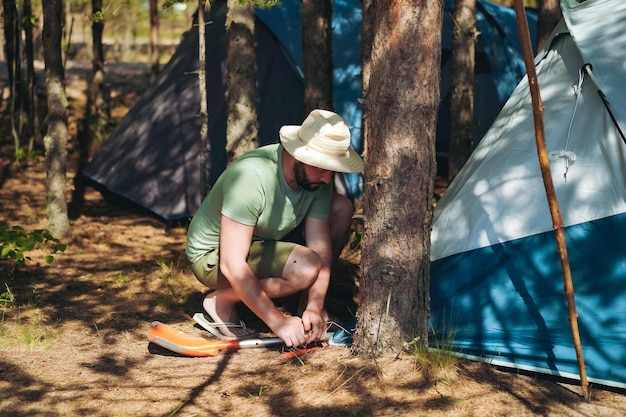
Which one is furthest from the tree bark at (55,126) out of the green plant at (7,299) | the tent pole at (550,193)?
the tent pole at (550,193)

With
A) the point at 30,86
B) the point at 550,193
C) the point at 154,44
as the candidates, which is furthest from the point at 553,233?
the point at 154,44

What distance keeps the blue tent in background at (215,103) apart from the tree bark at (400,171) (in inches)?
139

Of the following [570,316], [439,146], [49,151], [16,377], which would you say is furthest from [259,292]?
[439,146]

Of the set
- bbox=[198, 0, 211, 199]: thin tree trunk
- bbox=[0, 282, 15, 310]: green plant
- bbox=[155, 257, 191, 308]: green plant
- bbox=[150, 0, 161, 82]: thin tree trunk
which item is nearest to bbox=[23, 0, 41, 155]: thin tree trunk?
bbox=[150, 0, 161, 82]: thin tree trunk

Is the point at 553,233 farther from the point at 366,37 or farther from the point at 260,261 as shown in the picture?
the point at 366,37

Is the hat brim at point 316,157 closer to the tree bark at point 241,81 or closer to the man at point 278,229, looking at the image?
the man at point 278,229

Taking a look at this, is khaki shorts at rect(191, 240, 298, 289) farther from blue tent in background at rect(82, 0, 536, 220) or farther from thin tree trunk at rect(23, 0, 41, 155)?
thin tree trunk at rect(23, 0, 41, 155)

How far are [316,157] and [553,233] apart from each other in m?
1.17

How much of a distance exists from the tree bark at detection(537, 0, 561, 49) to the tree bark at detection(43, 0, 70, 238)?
3.58 meters

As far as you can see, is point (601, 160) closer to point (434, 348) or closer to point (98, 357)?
point (434, 348)

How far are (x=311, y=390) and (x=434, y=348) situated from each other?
2.13ft

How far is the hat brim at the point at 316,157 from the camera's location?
13.4 feet

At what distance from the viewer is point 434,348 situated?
12.9ft

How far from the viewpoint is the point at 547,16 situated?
618cm
